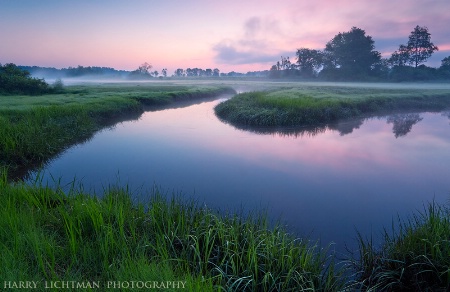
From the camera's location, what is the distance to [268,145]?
1291cm

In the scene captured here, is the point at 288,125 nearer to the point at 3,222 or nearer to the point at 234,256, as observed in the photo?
the point at 234,256

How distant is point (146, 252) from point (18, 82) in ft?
96.1

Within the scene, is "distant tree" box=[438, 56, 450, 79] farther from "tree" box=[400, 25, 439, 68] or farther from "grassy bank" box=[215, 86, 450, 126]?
"grassy bank" box=[215, 86, 450, 126]

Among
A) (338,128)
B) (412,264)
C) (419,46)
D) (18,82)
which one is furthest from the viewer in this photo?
(419,46)

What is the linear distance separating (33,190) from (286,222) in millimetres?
5111

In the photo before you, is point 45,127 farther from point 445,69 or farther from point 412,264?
point 445,69

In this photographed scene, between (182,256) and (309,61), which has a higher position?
(309,61)

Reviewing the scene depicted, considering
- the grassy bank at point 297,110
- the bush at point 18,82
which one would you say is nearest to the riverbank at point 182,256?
the grassy bank at point 297,110

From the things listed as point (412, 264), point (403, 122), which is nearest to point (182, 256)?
point (412, 264)

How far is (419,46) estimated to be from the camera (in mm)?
58094

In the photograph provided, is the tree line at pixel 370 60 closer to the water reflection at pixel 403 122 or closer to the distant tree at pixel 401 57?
the distant tree at pixel 401 57

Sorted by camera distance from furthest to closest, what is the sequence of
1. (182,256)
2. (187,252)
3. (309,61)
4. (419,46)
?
(309,61)
(419,46)
(187,252)
(182,256)

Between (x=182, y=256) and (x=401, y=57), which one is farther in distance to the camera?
(x=401, y=57)

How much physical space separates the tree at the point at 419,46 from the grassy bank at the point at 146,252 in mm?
68343
